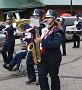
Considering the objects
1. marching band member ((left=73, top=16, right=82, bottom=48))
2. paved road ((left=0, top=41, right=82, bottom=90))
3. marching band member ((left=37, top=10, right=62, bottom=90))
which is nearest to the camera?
marching band member ((left=37, top=10, right=62, bottom=90))

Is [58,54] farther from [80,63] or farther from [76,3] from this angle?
[76,3]

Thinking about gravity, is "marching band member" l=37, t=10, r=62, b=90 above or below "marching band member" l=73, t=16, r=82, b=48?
above

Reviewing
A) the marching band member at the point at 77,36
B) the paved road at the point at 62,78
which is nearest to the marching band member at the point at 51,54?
the paved road at the point at 62,78

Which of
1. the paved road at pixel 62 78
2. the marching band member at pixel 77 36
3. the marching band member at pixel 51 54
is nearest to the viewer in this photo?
the marching band member at pixel 51 54

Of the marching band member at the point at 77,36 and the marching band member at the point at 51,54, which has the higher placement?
the marching band member at the point at 51,54

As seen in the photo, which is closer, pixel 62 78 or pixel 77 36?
pixel 62 78

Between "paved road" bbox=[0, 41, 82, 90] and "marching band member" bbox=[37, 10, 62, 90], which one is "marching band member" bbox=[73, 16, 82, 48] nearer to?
"paved road" bbox=[0, 41, 82, 90]

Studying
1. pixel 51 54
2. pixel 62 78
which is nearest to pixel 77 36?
pixel 62 78

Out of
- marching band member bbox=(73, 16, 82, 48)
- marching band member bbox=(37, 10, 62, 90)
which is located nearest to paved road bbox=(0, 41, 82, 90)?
marching band member bbox=(37, 10, 62, 90)

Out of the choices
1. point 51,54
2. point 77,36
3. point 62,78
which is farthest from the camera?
point 77,36

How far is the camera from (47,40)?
801cm

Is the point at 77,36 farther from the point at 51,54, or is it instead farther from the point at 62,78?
the point at 51,54

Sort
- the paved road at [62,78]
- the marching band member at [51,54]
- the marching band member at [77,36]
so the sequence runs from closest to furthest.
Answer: the marching band member at [51,54]
the paved road at [62,78]
the marching band member at [77,36]

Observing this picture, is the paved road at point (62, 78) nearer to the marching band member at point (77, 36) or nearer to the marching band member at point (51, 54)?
the marching band member at point (51, 54)
